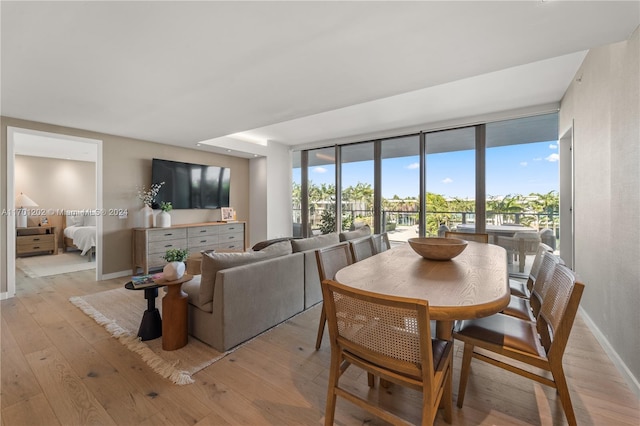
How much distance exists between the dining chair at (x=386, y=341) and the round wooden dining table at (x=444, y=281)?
15 centimetres

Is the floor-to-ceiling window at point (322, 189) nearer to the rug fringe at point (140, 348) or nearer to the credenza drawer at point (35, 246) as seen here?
the rug fringe at point (140, 348)

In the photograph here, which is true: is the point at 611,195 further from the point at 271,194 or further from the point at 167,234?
the point at 167,234

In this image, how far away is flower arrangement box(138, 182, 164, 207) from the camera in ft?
15.6

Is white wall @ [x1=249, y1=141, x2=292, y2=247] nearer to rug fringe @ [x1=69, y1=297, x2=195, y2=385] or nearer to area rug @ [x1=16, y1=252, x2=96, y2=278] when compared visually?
area rug @ [x1=16, y1=252, x2=96, y2=278]

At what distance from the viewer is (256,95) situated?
9.46 feet

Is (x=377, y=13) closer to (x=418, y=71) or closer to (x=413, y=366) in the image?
(x=418, y=71)

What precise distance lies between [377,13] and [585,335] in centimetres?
321

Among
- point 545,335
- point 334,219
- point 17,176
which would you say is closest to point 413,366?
point 545,335

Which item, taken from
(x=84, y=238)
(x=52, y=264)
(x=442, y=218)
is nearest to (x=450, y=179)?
(x=442, y=218)

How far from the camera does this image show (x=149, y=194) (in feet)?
15.7

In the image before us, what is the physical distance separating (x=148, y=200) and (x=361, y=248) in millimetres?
4126

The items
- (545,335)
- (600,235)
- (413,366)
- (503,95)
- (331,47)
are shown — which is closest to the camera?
(413,366)

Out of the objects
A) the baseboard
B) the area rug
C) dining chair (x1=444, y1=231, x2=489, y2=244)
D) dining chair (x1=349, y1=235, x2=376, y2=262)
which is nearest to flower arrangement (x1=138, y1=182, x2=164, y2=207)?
the area rug

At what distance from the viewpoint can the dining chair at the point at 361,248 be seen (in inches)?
91.9
